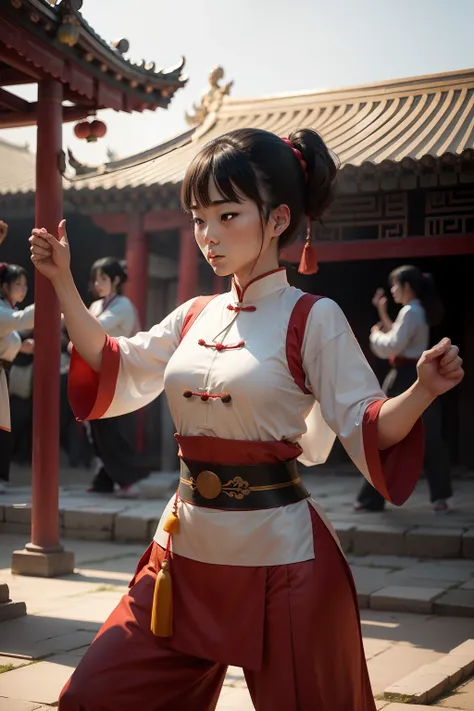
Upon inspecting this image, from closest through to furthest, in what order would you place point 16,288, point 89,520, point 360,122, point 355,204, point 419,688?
1. point 419,688
2. point 16,288
3. point 89,520
4. point 355,204
5. point 360,122

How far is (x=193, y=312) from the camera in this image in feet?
9.56

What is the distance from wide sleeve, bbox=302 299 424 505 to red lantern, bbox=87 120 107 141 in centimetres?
431

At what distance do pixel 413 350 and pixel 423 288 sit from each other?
19.8 inches

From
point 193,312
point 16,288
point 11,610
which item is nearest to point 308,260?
point 193,312

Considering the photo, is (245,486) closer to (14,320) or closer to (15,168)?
(14,320)

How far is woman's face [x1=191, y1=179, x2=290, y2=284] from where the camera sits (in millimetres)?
2654

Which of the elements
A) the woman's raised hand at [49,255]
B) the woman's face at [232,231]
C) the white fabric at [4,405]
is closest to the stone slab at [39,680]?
the white fabric at [4,405]

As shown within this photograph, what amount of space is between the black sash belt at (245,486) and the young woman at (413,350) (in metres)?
5.43

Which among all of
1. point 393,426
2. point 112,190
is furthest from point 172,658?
point 112,190

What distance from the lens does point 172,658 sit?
2.54 metres

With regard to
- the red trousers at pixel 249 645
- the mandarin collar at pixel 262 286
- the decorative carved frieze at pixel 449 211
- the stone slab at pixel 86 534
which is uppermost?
the decorative carved frieze at pixel 449 211

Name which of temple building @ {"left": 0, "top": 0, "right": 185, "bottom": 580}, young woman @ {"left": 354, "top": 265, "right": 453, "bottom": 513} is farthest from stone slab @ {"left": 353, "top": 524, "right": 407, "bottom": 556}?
temple building @ {"left": 0, "top": 0, "right": 185, "bottom": 580}

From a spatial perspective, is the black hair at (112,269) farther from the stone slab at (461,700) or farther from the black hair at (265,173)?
the black hair at (265,173)

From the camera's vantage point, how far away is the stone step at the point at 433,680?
148 inches
